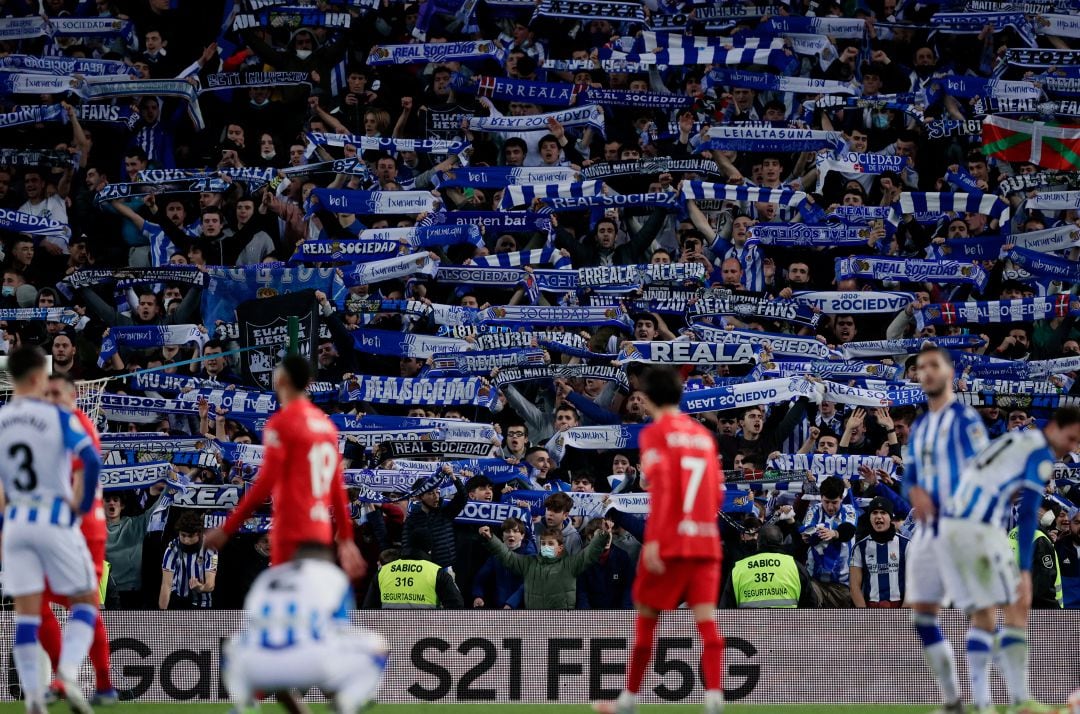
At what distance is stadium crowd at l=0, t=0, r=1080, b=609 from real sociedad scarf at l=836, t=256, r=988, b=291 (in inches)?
1.4

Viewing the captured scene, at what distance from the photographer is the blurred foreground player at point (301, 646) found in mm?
7195

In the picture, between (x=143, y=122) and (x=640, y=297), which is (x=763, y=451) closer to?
(x=640, y=297)

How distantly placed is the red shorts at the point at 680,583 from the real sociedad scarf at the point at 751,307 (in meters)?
8.46

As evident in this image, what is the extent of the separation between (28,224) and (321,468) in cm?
1115

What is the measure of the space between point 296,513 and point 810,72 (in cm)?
1360

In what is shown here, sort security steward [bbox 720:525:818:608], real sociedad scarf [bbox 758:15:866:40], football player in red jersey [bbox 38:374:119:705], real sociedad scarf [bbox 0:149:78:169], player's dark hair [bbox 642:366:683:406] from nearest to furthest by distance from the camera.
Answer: player's dark hair [bbox 642:366:683:406], football player in red jersey [bbox 38:374:119:705], security steward [bbox 720:525:818:608], real sociedad scarf [bbox 0:149:78:169], real sociedad scarf [bbox 758:15:866:40]

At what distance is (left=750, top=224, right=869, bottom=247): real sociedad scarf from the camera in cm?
1823

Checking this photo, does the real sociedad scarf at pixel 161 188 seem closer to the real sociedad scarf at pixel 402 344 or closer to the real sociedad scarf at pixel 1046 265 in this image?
the real sociedad scarf at pixel 402 344

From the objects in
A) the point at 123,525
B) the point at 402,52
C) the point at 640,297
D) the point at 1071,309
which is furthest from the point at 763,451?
the point at 402,52

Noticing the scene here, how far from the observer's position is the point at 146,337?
17438mm

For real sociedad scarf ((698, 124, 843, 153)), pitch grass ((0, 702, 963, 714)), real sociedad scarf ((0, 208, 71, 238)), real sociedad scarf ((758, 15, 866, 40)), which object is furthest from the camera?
real sociedad scarf ((758, 15, 866, 40))

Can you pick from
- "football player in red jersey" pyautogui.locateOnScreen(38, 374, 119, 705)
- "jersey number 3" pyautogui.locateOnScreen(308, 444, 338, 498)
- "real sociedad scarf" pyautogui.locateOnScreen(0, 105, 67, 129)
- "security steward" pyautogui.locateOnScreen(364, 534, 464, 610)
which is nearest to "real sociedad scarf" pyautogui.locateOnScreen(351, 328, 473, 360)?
"security steward" pyautogui.locateOnScreen(364, 534, 464, 610)

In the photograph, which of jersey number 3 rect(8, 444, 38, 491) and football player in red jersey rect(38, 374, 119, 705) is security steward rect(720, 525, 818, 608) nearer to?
football player in red jersey rect(38, 374, 119, 705)

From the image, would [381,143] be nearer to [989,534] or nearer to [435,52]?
[435,52]
